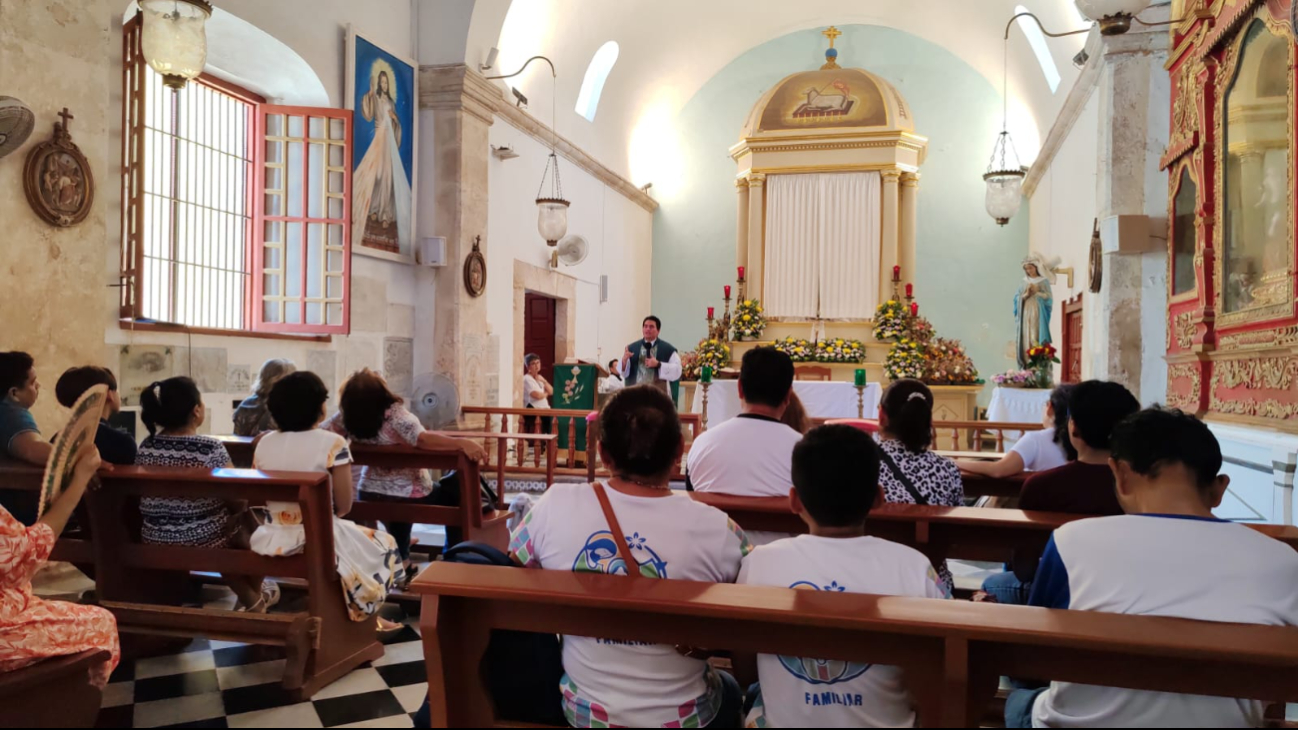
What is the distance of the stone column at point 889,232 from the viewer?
12.8 m

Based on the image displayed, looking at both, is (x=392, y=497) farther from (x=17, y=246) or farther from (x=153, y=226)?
(x=153, y=226)

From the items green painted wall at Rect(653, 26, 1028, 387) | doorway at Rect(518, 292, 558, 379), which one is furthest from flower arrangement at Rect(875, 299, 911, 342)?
doorway at Rect(518, 292, 558, 379)

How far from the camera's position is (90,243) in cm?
476

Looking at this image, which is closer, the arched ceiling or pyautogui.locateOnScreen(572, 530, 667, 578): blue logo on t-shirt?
pyautogui.locateOnScreen(572, 530, 667, 578): blue logo on t-shirt

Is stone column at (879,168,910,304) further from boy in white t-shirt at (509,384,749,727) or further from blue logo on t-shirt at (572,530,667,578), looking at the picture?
blue logo on t-shirt at (572,530,667,578)

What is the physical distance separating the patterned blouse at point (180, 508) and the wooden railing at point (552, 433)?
9.33 feet

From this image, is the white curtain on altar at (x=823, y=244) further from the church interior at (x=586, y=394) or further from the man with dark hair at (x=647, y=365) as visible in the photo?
the man with dark hair at (x=647, y=365)

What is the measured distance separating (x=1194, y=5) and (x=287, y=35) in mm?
6264

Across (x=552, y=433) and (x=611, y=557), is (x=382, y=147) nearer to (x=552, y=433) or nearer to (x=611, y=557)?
(x=552, y=433)

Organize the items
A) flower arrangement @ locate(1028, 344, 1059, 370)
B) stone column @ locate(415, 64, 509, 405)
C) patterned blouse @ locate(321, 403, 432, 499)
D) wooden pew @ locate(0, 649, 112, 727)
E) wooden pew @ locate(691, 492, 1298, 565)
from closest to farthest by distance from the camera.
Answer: wooden pew @ locate(0, 649, 112, 727) < wooden pew @ locate(691, 492, 1298, 565) < patterned blouse @ locate(321, 403, 432, 499) < flower arrangement @ locate(1028, 344, 1059, 370) < stone column @ locate(415, 64, 509, 405)

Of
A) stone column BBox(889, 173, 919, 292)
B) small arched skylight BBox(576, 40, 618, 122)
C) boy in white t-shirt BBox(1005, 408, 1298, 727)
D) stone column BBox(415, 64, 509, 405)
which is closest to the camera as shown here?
boy in white t-shirt BBox(1005, 408, 1298, 727)

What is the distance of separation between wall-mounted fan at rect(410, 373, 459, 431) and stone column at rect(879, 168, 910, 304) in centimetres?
697

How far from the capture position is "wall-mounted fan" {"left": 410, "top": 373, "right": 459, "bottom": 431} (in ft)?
26.9

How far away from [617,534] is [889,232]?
1179 cm
